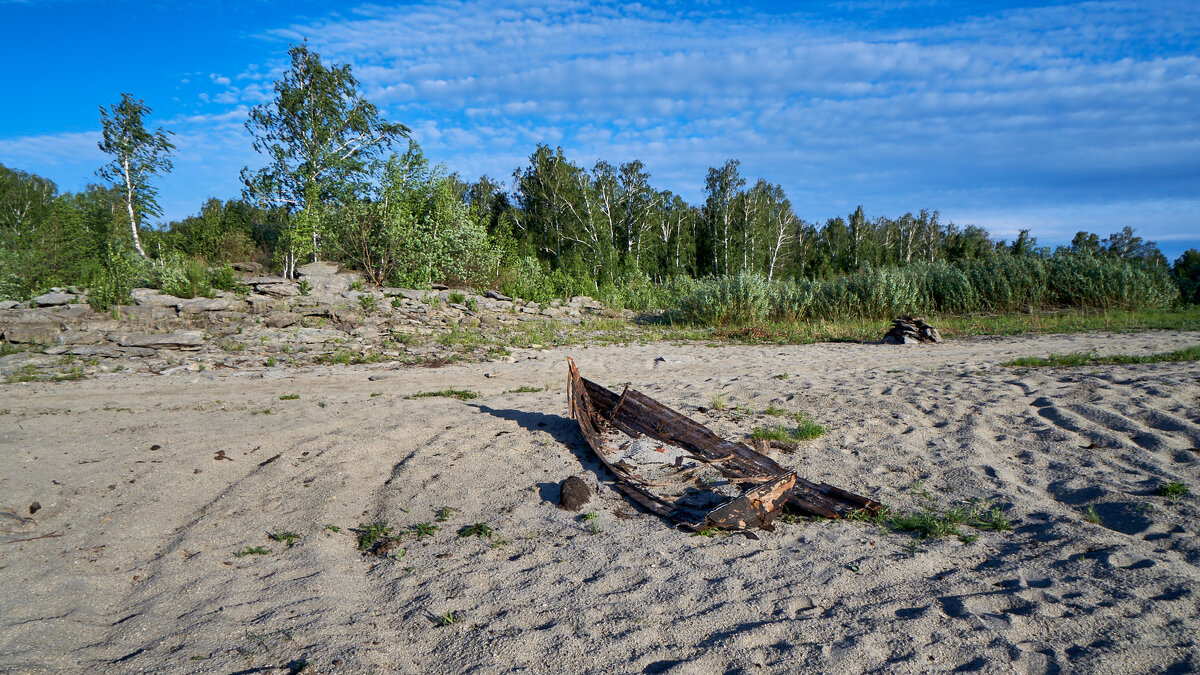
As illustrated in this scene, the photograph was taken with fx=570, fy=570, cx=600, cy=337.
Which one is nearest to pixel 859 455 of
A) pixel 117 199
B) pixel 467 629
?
pixel 467 629

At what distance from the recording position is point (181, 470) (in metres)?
4.85

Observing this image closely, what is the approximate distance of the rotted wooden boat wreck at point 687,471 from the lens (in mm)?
3818

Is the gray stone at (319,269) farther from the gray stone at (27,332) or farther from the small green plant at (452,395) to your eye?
the small green plant at (452,395)

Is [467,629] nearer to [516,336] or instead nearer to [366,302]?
[516,336]

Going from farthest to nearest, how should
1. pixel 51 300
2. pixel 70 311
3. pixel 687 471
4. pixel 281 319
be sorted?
pixel 51 300 < pixel 281 319 < pixel 70 311 < pixel 687 471

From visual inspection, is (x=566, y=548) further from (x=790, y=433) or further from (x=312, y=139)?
(x=312, y=139)

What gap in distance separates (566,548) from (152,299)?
14396 mm

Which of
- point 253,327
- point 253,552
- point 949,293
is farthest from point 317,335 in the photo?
point 949,293

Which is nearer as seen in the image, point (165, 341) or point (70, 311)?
point (165, 341)

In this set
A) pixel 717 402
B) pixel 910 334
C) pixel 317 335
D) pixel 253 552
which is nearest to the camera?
pixel 253 552

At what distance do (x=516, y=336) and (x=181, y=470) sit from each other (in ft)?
28.7

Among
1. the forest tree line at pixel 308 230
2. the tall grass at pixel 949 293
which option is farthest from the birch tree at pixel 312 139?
the tall grass at pixel 949 293

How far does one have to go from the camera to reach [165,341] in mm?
10805

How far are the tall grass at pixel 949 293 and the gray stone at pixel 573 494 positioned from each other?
11.5m
